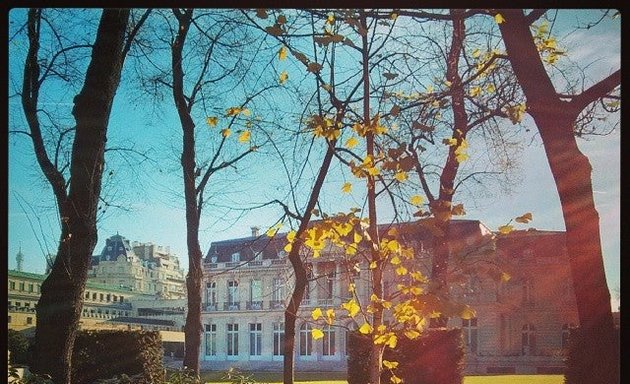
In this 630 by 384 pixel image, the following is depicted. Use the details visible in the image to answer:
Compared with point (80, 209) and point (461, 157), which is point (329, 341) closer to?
point (461, 157)

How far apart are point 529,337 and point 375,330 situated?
0.77m

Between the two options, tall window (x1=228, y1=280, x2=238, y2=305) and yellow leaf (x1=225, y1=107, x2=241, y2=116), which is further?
tall window (x1=228, y1=280, x2=238, y2=305)

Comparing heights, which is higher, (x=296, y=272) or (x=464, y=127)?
(x=464, y=127)

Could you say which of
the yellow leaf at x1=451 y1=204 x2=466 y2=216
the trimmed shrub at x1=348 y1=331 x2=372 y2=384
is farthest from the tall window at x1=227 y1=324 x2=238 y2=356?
the yellow leaf at x1=451 y1=204 x2=466 y2=216

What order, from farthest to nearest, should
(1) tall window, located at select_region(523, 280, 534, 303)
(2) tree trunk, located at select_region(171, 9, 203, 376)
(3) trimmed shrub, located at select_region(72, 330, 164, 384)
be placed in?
(3) trimmed shrub, located at select_region(72, 330, 164, 384) < (2) tree trunk, located at select_region(171, 9, 203, 376) < (1) tall window, located at select_region(523, 280, 534, 303)

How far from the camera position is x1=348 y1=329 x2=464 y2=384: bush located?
9.18ft

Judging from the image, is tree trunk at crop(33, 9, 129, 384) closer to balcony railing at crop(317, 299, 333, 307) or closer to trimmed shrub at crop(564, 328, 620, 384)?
balcony railing at crop(317, 299, 333, 307)

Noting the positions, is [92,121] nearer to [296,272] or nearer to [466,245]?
[296,272]

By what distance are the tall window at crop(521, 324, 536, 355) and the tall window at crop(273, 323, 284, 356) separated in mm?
962

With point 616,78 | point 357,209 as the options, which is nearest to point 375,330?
point 357,209

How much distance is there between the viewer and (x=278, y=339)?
2.67 m

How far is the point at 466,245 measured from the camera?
2.28 m

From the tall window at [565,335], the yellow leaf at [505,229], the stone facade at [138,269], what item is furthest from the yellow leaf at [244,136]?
the tall window at [565,335]
